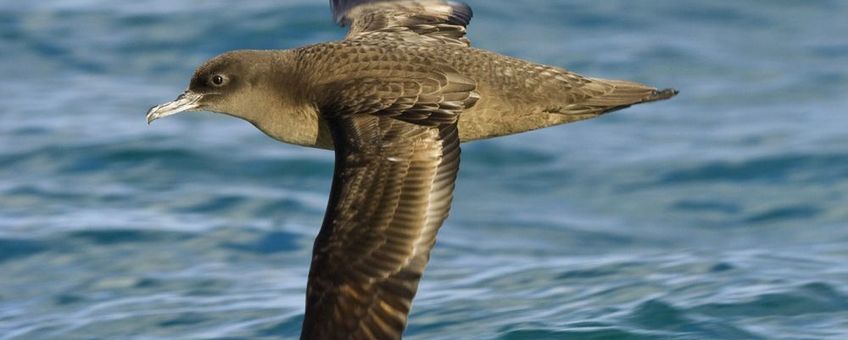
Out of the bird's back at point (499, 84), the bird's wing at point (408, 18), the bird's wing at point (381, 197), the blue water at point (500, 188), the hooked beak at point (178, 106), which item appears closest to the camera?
the bird's wing at point (381, 197)

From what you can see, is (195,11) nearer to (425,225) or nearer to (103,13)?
(103,13)

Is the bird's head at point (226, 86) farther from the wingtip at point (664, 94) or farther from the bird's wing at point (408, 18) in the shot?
→ the wingtip at point (664, 94)

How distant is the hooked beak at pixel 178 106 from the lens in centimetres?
829

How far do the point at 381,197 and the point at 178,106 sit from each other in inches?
62.0

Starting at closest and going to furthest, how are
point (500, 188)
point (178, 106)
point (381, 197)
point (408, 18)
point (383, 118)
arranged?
point (381, 197) → point (383, 118) → point (178, 106) → point (408, 18) → point (500, 188)

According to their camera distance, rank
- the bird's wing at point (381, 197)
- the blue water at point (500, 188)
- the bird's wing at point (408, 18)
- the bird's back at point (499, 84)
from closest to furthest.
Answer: the bird's wing at point (381, 197), the bird's back at point (499, 84), the bird's wing at point (408, 18), the blue water at point (500, 188)

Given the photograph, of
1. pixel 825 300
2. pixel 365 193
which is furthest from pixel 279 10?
pixel 365 193

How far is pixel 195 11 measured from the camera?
1593 cm

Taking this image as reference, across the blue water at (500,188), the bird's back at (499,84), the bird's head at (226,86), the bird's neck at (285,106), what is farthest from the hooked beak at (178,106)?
the blue water at (500,188)

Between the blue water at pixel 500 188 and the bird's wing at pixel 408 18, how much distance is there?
170 centimetres

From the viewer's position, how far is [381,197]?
728 cm

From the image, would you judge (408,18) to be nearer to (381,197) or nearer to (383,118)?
(383,118)

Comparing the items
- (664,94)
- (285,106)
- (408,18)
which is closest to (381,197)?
(285,106)

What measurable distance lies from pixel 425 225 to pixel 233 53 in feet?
5.93
